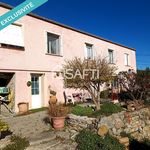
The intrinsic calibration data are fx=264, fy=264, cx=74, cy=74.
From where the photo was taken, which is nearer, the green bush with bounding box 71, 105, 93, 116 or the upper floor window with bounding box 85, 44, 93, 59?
the green bush with bounding box 71, 105, 93, 116

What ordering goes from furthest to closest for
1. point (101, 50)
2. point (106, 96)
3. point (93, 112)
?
point (101, 50)
point (106, 96)
point (93, 112)

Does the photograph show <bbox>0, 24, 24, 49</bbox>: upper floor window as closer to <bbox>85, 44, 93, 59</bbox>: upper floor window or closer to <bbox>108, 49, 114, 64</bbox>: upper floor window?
<bbox>85, 44, 93, 59</bbox>: upper floor window

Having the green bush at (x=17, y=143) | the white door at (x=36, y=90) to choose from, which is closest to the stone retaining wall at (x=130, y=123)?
the green bush at (x=17, y=143)

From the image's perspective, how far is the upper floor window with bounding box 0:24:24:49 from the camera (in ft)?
49.3

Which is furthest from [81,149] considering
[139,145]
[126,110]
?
[126,110]

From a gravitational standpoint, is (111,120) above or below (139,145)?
above

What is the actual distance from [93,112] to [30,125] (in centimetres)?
295

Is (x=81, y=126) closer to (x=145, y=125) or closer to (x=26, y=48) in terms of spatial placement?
(x=145, y=125)

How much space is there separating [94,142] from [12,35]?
8.89 meters

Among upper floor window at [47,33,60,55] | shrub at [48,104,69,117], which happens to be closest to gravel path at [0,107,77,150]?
shrub at [48,104,69,117]

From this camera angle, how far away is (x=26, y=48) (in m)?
16.3

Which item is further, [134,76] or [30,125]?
[134,76]

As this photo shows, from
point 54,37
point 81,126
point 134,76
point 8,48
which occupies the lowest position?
point 81,126

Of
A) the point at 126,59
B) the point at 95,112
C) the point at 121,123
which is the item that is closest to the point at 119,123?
the point at 121,123
